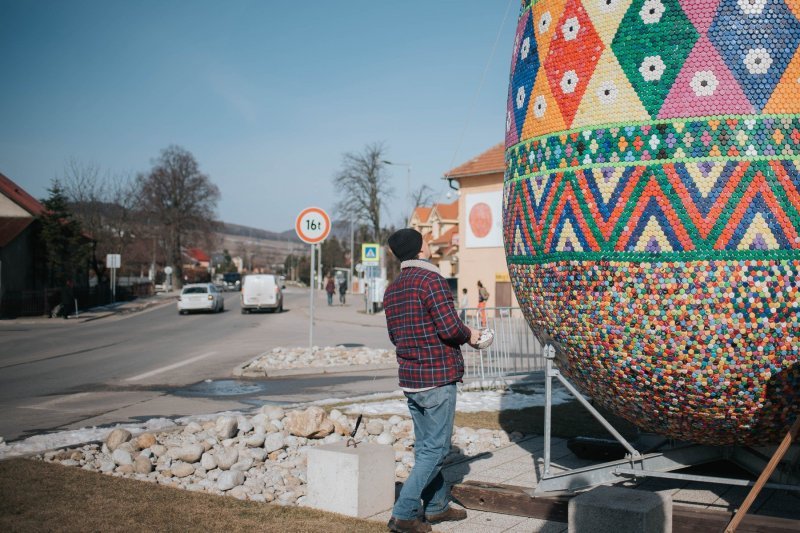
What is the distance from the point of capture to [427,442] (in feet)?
15.6

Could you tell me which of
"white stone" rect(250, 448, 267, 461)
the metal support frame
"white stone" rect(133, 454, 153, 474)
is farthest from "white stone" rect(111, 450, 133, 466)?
the metal support frame

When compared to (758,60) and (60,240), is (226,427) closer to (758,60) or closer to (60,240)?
(758,60)

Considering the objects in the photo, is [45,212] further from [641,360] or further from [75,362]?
[641,360]

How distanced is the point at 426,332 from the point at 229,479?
83.8 inches

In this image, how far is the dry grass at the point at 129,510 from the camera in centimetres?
456

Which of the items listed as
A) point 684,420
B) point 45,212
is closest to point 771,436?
point 684,420

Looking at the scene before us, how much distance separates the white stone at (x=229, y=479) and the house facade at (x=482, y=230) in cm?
3258

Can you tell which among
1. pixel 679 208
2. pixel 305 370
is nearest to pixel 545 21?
pixel 679 208

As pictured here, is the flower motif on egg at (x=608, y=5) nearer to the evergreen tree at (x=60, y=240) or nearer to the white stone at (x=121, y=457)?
the white stone at (x=121, y=457)

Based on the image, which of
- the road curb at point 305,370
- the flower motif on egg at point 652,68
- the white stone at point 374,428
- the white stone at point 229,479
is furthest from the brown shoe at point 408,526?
the road curb at point 305,370

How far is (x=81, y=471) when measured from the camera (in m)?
5.77

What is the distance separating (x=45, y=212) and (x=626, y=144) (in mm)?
36517

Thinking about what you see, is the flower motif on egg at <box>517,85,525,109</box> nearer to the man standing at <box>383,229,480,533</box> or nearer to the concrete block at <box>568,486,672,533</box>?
the man standing at <box>383,229,480,533</box>

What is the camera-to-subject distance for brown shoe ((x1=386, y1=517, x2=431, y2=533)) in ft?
14.9
